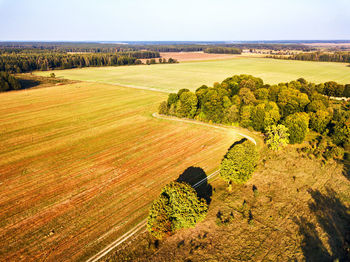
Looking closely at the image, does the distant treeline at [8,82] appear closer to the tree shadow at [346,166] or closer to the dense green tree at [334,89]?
the tree shadow at [346,166]

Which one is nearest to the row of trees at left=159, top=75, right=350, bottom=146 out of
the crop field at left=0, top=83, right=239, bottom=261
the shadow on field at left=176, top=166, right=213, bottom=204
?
the crop field at left=0, top=83, right=239, bottom=261

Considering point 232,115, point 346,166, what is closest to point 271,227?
point 346,166

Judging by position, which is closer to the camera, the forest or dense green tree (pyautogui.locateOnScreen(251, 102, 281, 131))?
the forest

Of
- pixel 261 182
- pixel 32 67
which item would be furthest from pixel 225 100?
pixel 32 67

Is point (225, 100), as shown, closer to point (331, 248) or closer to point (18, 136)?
point (331, 248)

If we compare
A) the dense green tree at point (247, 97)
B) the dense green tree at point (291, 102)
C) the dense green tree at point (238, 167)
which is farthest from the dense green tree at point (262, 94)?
the dense green tree at point (238, 167)

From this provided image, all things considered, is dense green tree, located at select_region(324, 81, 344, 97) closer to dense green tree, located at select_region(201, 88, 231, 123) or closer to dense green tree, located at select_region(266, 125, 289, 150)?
dense green tree, located at select_region(201, 88, 231, 123)
